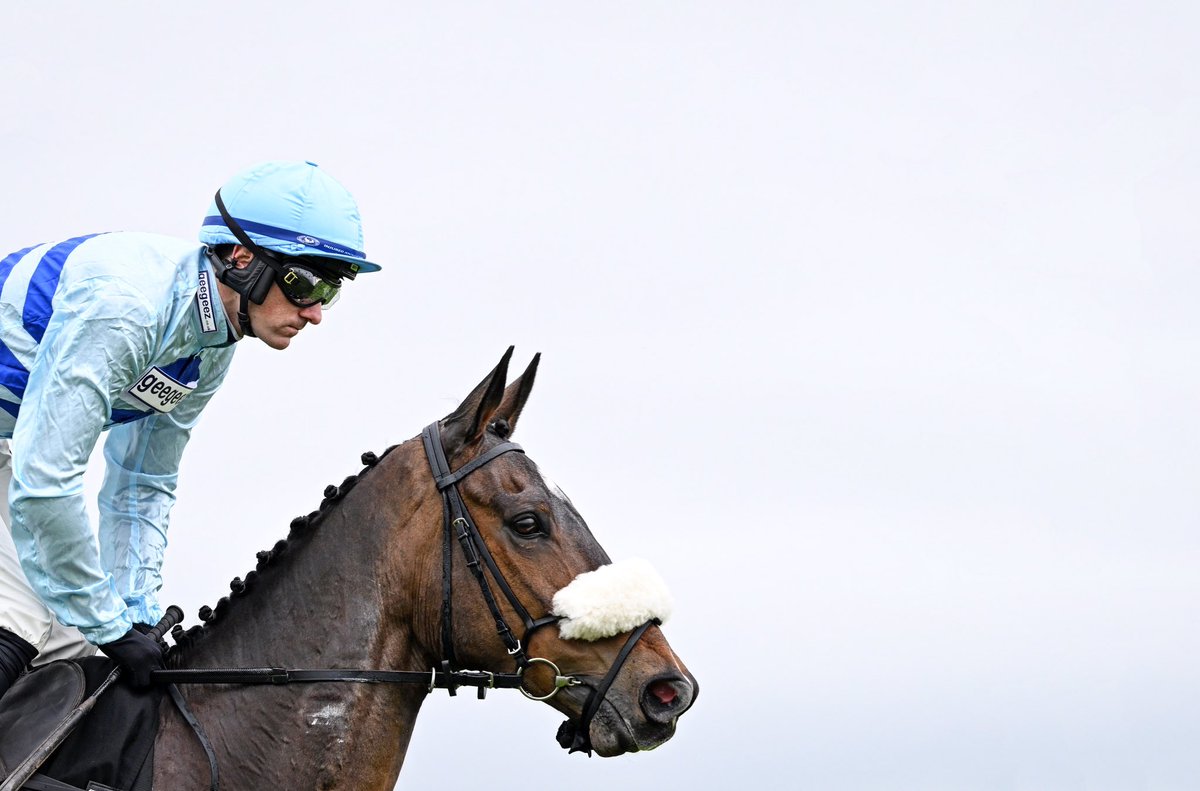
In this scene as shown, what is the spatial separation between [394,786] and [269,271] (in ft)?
8.45

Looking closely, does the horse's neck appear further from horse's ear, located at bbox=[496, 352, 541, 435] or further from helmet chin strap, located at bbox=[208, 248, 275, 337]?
helmet chin strap, located at bbox=[208, 248, 275, 337]

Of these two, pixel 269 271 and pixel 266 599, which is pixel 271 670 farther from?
pixel 269 271

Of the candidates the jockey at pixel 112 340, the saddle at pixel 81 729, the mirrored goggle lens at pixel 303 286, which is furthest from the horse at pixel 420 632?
the mirrored goggle lens at pixel 303 286

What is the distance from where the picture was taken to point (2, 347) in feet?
20.9

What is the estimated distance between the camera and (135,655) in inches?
248

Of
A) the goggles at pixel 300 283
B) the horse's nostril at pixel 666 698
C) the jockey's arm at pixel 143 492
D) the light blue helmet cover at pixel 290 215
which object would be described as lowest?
the jockey's arm at pixel 143 492

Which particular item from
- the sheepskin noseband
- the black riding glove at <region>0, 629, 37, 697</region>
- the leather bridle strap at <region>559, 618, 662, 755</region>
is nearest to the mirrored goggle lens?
the sheepskin noseband

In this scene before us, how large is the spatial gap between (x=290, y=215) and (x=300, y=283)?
0.33m

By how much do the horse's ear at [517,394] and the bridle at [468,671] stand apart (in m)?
0.64

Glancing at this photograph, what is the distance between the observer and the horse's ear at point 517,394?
277 inches

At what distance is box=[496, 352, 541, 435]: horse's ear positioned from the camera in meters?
7.05

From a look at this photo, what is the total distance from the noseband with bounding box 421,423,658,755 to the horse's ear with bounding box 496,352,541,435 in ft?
1.63

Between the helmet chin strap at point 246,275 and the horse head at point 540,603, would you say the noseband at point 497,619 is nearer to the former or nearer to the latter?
the horse head at point 540,603

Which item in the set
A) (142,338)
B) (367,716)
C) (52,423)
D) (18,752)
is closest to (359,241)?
(142,338)
